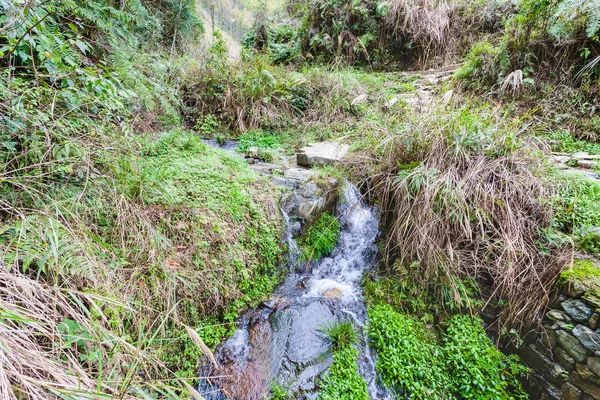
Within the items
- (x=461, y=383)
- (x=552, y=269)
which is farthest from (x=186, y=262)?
(x=552, y=269)

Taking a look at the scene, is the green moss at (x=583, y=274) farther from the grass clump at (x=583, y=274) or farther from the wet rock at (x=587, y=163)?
the wet rock at (x=587, y=163)

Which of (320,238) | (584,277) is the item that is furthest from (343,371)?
(584,277)

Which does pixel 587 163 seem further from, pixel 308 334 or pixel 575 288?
pixel 308 334

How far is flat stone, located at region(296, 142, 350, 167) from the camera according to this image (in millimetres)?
3902

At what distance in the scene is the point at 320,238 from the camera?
314cm

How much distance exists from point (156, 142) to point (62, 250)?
7.14 feet

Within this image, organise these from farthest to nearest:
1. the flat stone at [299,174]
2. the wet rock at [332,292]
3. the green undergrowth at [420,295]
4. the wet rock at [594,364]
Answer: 1. the flat stone at [299,174]
2. the wet rock at [332,292]
3. the green undergrowth at [420,295]
4. the wet rock at [594,364]

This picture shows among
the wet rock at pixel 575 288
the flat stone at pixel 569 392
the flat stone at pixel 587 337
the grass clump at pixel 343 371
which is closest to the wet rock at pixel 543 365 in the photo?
the flat stone at pixel 569 392

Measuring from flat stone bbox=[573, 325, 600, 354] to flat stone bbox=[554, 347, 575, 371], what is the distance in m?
0.16

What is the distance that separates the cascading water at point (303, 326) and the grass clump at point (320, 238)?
101 millimetres

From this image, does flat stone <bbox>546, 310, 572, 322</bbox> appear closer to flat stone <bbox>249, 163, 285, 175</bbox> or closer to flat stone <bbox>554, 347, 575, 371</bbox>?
flat stone <bbox>554, 347, 575, 371</bbox>

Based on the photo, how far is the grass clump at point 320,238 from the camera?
311cm

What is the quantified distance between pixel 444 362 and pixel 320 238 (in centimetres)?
165

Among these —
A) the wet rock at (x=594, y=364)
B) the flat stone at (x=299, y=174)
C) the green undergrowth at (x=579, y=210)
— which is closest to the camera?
the wet rock at (x=594, y=364)
